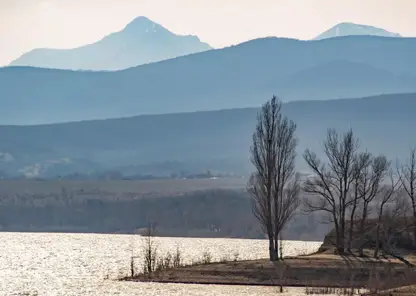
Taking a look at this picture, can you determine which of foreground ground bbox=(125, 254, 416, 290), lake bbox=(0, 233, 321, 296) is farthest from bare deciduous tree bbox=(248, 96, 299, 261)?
lake bbox=(0, 233, 321, 296)

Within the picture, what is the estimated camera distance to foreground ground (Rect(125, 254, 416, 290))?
48.4 m

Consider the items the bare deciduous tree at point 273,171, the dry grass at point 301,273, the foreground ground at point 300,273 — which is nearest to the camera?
the dry grass at point 301,273

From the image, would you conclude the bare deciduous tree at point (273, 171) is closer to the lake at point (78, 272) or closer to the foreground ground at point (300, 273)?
the foreground ground at point (300, 273)

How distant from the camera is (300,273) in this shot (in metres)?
51.2

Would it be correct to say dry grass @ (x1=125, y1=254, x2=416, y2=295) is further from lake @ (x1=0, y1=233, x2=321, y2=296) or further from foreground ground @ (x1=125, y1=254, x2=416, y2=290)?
lake @ (x1=0, y1=233, x2=321, y2=296)

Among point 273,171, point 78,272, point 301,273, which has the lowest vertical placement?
point 301,273

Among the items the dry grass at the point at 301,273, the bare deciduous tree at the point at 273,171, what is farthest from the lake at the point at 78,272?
the bare deciduous tree at the point at 273,171

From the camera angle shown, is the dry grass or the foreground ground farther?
the foreground ground

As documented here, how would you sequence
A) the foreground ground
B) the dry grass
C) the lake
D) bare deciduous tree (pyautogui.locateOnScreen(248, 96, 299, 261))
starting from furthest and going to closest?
bare deciduous tree (pyautogui.locateOnScreen(248, 96, 299, 261)) < the foreground ground < the dry grass < the lake

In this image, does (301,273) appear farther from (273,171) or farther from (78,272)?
(78,272)

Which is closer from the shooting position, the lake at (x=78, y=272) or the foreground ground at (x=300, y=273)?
the lake at (x=78, y=272)

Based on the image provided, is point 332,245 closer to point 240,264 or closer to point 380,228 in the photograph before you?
point 380,228

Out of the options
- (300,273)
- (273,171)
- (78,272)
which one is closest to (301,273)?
(300,273)

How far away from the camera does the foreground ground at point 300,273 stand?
48438 millimetres
